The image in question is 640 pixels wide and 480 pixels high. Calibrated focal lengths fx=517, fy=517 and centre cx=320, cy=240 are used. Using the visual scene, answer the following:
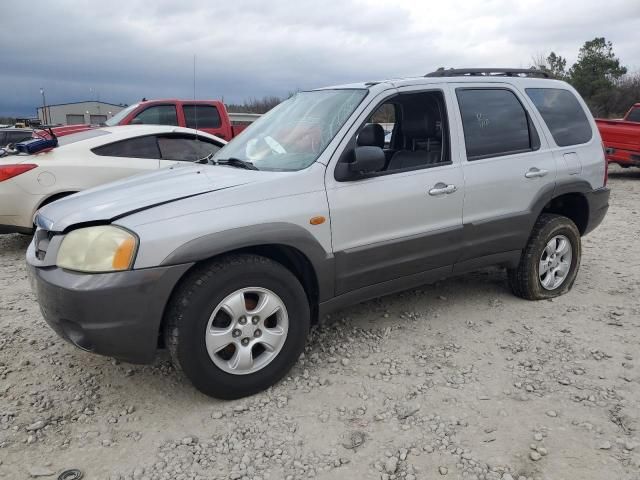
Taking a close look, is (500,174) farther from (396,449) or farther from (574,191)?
(396,449)

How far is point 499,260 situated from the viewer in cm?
416

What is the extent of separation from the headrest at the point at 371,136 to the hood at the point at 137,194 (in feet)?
3.10

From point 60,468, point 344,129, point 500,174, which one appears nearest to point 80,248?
point 60,468

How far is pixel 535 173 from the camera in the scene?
413 centimetres

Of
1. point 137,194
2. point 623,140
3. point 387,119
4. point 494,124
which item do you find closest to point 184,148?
point 387,119

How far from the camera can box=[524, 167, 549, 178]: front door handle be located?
4098mm

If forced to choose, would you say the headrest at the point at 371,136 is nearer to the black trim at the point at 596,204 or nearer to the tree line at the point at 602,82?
the black trim at the point at 596,204

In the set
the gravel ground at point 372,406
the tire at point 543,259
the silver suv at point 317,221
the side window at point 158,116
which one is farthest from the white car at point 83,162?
the tire at point 543,259

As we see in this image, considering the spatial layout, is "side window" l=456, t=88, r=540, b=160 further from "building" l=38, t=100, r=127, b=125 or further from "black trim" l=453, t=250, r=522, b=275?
"building" l=38, t=100, r=127, b=125

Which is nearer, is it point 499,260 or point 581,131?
point 499,260

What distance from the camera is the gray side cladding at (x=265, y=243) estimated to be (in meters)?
2.66

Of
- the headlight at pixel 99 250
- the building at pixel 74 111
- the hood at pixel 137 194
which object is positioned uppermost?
the building at pixel 74 111

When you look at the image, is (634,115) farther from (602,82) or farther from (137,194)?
(602,82)

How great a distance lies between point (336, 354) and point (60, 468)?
1755 millimetres
